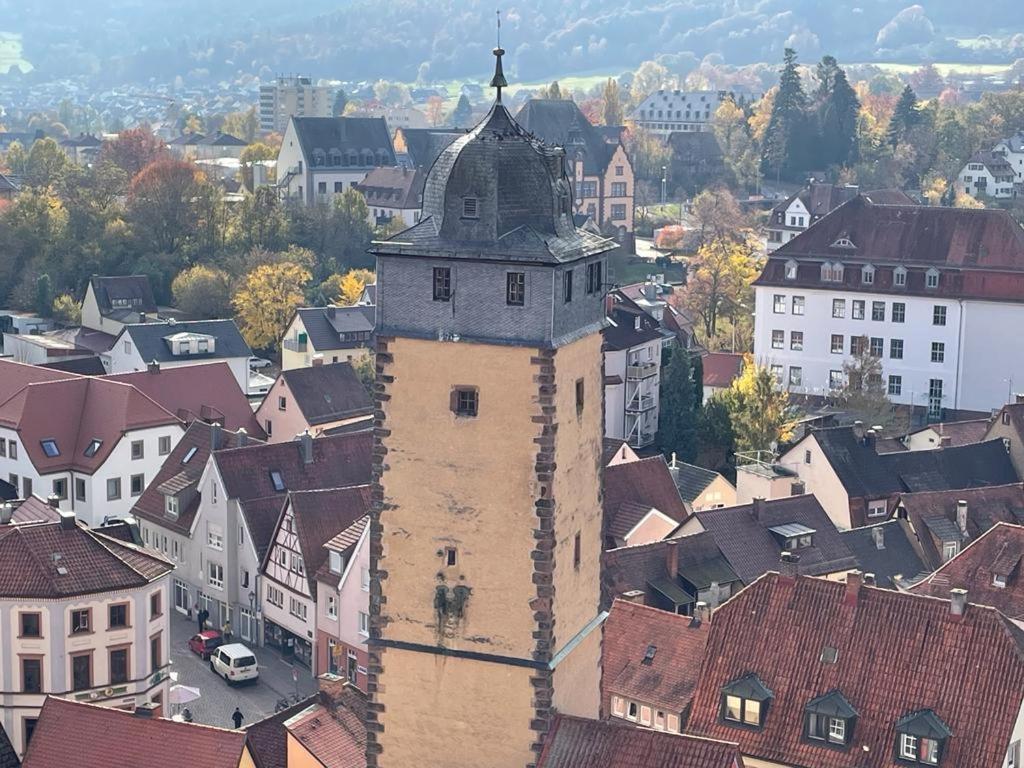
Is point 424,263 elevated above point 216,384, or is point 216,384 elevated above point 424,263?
point 424,263

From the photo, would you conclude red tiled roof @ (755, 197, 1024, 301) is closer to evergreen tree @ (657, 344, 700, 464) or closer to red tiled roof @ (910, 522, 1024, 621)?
evergreen tree @ (657, 344, 700, 464)

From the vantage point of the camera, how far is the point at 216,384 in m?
74.9

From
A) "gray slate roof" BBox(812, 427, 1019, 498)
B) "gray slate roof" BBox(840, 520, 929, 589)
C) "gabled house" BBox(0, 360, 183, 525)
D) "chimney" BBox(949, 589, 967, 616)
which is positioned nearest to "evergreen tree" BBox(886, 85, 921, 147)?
"gray slate roof" BBox(812, 427, 1019, 498)

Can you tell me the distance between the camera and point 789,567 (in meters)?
49.1

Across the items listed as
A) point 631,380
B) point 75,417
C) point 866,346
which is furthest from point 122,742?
point 866,346

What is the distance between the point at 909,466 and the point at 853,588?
82.7ft

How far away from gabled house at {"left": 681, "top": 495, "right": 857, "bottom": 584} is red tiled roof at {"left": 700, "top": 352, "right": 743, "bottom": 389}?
103 ft

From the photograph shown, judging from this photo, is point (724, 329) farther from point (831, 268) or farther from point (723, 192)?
point (723, 192)

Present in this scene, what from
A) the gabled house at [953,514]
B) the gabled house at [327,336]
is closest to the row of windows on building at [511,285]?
the gabled house at [953,514]

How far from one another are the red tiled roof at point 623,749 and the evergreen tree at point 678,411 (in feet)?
164

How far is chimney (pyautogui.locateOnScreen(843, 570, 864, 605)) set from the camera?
4075 centimetres

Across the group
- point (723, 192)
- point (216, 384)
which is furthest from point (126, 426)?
point (723, 192)

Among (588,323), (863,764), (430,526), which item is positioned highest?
(588,323)

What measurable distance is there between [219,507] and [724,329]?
51281 millimetres
